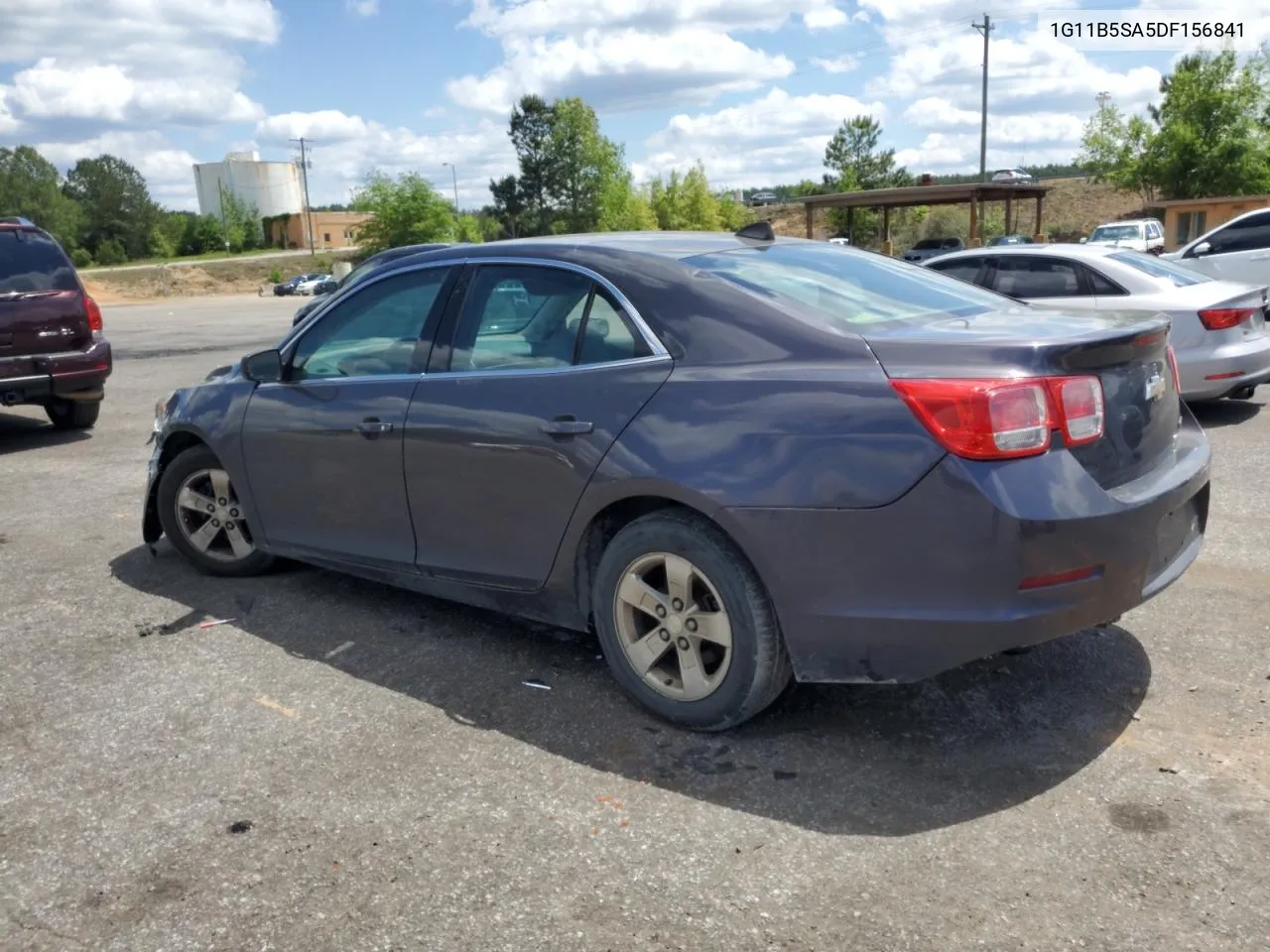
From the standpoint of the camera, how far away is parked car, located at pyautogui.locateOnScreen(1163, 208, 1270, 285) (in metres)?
14.0

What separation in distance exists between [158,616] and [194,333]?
24052 mm

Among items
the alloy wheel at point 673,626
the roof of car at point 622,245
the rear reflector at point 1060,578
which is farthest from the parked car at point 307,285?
the rear reflector at point 1060,578

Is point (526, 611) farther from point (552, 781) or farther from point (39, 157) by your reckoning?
point (39, 157)

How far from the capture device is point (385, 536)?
4527 millimetres

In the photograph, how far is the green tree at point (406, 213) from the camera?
79.7m

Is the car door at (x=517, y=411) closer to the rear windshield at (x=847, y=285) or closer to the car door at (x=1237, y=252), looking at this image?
the rear windshield at (x=847, y=285)

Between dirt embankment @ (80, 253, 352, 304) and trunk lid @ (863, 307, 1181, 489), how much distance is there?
74.6 metres

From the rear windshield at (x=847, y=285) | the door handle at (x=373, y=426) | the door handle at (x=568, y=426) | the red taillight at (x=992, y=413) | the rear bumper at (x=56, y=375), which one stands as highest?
the rear windshield at (x=847, y=285)

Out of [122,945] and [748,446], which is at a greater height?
[748,446]

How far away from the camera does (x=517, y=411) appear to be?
3967 mm

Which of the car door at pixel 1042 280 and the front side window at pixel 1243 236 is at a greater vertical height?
the front side window at pixel 1243 236

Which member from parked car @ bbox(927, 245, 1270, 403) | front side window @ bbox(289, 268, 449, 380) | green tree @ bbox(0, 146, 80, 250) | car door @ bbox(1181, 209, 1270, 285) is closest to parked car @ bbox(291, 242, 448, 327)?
front side window @ bbox(289, 268, 449, 380)

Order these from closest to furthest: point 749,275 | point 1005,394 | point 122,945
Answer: point 122,945
point 1005,394
point 749,275

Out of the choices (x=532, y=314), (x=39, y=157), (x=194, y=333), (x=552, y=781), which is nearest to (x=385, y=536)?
(x=532, y=314)
